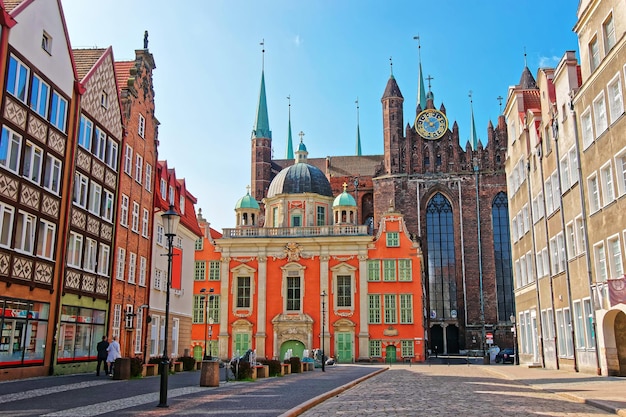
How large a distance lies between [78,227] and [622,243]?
64.7 ft

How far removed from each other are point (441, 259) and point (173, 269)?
4029 cm

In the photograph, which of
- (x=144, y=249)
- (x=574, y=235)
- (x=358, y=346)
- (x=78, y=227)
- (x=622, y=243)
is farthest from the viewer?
(x=358, y=346)

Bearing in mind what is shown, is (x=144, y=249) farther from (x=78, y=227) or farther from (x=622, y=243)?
(x=622, y=243)

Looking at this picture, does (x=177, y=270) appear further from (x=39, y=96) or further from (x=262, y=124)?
(x=262, y=124)

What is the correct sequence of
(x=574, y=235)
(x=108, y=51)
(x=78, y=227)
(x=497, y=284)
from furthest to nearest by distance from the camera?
(x=497, y=284) < (x=108, y=51) < (x=574, y=235) < (x=78, y=227)

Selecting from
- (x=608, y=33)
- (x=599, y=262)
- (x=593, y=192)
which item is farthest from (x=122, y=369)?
(x=608, y=33)

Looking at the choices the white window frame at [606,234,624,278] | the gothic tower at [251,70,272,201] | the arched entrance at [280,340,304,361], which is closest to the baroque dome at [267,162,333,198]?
the arched entrance at [280,340,304,361]

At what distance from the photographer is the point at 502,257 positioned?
69.7 m

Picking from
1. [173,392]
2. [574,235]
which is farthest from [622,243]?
[173,392]

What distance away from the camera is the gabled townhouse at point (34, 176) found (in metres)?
20.0

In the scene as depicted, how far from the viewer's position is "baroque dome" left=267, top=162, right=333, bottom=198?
61875 mm

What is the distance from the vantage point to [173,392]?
674 inches

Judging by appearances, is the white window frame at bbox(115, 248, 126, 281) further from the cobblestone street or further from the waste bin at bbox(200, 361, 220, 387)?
the cobblestone street

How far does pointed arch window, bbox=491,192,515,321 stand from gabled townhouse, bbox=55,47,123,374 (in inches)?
1975
